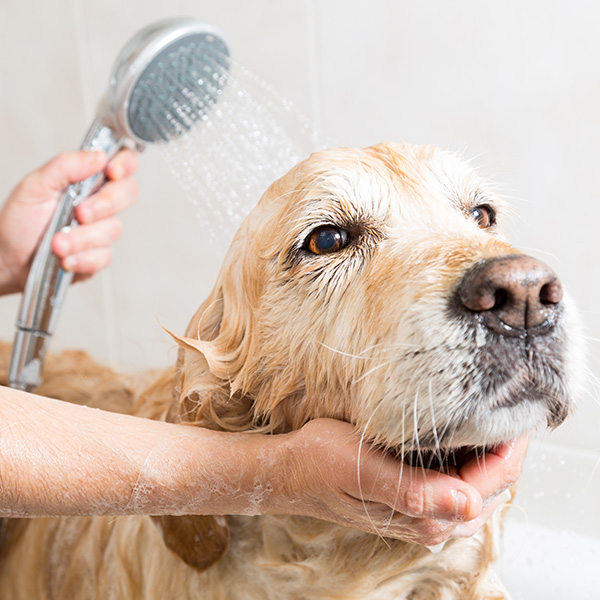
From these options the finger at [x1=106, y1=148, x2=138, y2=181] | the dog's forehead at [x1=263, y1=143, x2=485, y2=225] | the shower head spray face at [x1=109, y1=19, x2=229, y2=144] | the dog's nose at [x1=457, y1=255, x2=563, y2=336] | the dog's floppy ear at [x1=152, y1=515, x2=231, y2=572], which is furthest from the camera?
the finger at [x1=106, y1=148, x2=138, y2=181]

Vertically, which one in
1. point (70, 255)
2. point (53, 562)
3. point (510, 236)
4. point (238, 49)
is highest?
point (238, 49)

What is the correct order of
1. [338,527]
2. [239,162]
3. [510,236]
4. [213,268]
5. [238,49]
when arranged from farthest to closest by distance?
1. [213,268]
2. [238,49]
3. [239,162]
4. [510,236]
5. [338,527]

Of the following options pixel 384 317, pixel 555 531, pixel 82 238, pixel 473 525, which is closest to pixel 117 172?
pixel 82 238

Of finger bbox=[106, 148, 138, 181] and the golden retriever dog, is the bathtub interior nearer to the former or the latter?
the golden retriever dog

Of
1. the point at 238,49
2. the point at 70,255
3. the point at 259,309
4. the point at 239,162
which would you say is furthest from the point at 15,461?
the point at 238,49

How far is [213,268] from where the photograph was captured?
7.45 feet

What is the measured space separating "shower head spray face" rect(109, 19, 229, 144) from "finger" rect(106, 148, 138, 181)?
10 cm

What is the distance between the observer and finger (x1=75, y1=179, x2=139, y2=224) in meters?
1.49

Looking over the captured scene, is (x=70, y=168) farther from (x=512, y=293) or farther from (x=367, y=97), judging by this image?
(x=512, y=293)

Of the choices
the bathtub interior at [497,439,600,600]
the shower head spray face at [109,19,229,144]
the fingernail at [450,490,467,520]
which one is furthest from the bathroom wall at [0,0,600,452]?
the fingernail at [450,490,467,520]

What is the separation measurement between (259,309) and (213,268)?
4.28ft

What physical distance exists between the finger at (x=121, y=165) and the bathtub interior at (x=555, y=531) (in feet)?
3.16

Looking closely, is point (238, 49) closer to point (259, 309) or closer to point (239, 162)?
point (239, 162)

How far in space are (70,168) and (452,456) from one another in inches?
38.4
